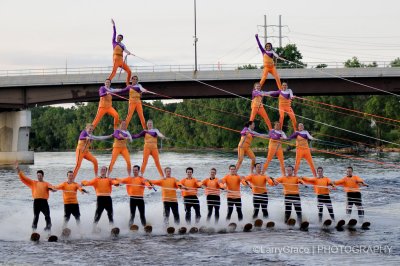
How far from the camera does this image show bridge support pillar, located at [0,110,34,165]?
7122 cm

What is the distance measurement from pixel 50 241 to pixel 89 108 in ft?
343

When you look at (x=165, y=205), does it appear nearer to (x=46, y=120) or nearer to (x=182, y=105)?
(x=182, y=105)

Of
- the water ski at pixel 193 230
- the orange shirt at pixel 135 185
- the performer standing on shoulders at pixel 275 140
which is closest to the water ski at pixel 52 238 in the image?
the orange shirt at pixel 135 185

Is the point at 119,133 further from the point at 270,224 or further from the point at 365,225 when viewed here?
the point at 365,225

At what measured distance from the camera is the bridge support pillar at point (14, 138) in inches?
2804

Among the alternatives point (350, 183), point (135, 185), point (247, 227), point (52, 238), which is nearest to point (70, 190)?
point (52, 238)

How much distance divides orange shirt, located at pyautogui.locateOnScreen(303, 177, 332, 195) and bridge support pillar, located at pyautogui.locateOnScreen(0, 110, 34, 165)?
43.9 meters

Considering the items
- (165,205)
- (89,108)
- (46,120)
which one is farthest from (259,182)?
(46,120)

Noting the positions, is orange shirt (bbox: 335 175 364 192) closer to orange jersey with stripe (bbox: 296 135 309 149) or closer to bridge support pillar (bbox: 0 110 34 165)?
orange jersey with stripe (bbox: 296 135 309 149)

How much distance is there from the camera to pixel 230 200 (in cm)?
3084

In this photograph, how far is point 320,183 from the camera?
3095 centimetres

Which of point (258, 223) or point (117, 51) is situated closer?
point (258, 223)

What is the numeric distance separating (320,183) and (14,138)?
1809 inches

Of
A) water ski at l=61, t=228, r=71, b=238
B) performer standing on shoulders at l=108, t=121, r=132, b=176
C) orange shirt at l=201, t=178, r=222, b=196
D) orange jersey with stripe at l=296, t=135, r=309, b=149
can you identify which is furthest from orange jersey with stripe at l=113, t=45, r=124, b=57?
orange jersey with stripe at l=296, t=135, r=309, b=149
